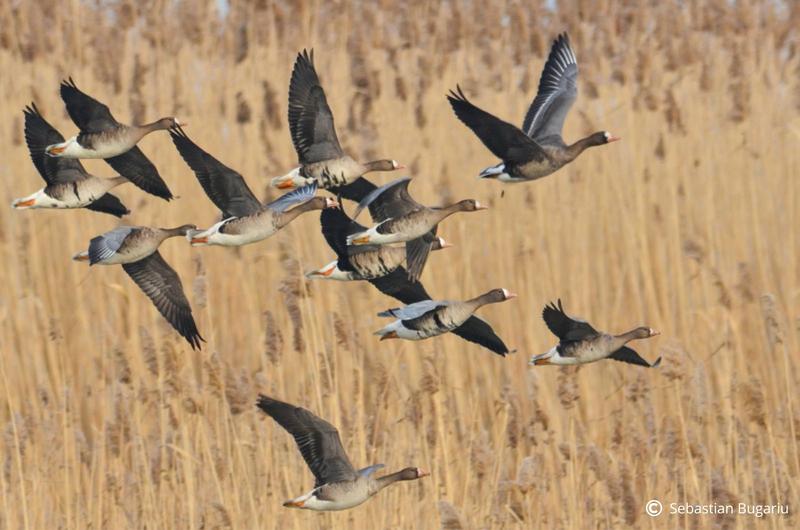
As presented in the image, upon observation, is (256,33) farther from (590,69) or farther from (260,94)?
(590,69)

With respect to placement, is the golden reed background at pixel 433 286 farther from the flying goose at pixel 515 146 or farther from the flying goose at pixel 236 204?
the flying goose at pixel 515 146

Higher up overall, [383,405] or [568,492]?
[383,405]

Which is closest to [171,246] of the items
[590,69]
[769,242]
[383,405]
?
[383,405]

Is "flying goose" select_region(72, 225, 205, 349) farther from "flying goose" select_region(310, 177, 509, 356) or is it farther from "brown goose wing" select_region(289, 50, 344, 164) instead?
"flying goose" select_region(310, 177, 509, 356)

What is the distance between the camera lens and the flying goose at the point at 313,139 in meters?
4.29

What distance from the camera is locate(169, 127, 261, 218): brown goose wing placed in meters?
4.35

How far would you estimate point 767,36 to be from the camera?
318 inches

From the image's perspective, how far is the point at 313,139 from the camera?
444 centimetres

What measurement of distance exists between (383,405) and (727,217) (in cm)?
244

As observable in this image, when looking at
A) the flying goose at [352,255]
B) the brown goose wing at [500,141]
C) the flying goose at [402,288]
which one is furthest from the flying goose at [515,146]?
the flying goose at [402,288]

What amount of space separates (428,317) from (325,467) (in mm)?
600

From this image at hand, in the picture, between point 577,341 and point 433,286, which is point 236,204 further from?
point 433,286

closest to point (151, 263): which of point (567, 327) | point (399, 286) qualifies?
point (399, 286)

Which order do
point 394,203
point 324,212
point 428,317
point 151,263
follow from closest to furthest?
point 428,317 < point 324,212 < point 394,203 < point 151,263
